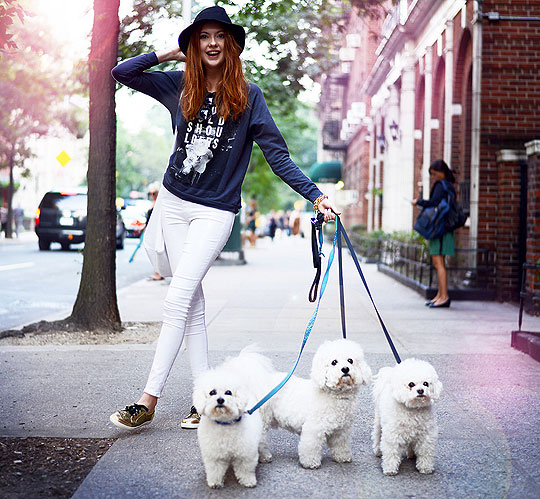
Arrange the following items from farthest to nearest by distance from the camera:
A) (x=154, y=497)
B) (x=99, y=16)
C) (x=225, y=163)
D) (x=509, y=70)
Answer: (x=509, y=70) < (x=99, y=16) < (x=225, y=163) < (x=154, y=497)

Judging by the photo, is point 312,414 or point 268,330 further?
point 268,330

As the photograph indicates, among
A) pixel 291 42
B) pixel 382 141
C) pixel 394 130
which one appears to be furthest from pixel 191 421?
pixel 382 141

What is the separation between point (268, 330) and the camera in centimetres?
826

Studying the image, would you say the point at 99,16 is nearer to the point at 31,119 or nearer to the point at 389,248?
the point at 389,248

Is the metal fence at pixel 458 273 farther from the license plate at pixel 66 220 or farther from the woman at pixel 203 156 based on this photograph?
the license plate at pixel 66 220

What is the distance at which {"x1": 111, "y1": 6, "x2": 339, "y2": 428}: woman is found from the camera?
423cm

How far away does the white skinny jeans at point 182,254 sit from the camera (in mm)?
4270

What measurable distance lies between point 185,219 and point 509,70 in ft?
29.6

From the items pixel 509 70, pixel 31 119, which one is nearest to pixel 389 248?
pixel 509 70

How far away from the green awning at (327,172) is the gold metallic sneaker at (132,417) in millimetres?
40818

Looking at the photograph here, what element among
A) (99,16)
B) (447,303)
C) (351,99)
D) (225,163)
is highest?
(351,99)

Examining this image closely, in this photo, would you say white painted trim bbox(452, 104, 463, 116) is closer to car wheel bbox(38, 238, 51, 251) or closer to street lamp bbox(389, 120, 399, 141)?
street lamp bbox(389, 120, 399, 141)

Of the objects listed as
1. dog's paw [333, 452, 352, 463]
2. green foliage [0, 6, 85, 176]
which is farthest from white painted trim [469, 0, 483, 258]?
green foliage [0, 6, 85, 176]

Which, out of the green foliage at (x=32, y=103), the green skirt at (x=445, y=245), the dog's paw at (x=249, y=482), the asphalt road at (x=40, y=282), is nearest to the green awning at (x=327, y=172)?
the green foliage at (x=32, y=103)
